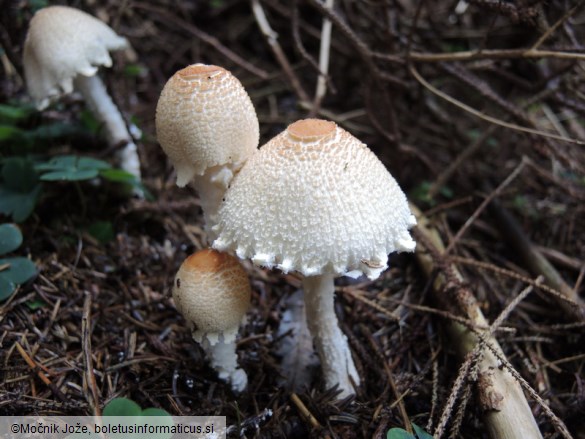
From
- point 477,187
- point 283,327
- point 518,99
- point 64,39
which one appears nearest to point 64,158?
point 64,39

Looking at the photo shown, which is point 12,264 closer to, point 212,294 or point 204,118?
point 212,294

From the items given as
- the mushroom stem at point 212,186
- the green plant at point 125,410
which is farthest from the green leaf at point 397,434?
the mushroom stem at point 212,186

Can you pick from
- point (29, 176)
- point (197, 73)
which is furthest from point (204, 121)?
point (29, 176)

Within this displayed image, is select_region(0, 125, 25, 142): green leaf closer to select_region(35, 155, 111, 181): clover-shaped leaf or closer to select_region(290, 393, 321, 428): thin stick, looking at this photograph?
select_region(35, 155, 111, 181): clover-shaped leaf

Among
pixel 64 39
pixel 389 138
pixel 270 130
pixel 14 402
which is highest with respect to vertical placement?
pixel 64 39

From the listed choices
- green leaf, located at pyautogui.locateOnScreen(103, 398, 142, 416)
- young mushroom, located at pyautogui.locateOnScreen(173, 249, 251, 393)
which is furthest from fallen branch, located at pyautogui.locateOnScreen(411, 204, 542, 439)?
green leaf, located at pyautogui.locateOnScreen(103, 398, 142, 416)

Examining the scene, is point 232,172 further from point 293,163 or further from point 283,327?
point 283,327
